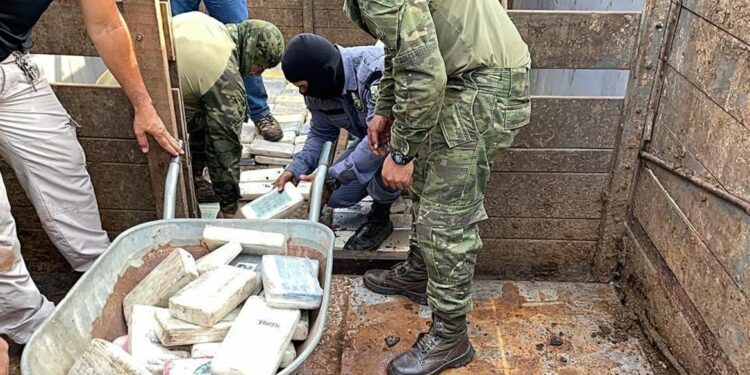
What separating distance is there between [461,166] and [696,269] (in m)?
0.97

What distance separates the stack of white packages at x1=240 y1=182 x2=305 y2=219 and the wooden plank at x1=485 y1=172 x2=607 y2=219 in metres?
0.97

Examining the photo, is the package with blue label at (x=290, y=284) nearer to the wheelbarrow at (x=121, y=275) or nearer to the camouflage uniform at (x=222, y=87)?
the wheelbarrow at (x=121, y=275)

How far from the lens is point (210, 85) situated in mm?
3049

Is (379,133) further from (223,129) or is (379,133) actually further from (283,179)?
(223,129)

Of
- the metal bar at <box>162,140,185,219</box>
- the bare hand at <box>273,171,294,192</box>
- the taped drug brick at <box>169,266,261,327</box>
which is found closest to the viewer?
the taped drug brick at <box>169,266,261,327</box>

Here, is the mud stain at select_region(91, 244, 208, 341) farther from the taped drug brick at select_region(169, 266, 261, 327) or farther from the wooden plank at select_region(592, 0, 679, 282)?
the wooden plank at select_region(592, 0, 679, 282)

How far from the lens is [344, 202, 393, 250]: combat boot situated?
133 inches

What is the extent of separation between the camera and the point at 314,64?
2.83 metres

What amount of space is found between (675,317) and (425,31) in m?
1.57

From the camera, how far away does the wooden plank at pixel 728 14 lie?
6.46 ft

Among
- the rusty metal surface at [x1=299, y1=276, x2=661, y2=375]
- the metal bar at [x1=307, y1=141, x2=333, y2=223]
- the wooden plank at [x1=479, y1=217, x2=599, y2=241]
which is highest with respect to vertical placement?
the metal bar at [x1=307, y1=141, x2=333, y2=223]

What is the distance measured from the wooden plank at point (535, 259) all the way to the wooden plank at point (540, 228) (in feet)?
0.11

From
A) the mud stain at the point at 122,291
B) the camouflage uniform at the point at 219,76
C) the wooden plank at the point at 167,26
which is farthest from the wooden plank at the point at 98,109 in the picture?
the mud stain at the point at 122,291

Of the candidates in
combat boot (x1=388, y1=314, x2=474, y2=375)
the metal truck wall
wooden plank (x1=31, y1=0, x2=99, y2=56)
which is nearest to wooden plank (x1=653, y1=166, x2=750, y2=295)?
the metal truck wall
